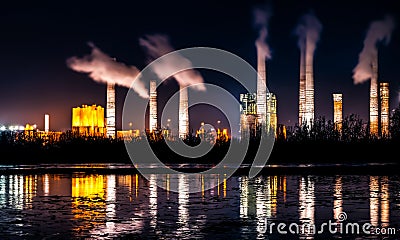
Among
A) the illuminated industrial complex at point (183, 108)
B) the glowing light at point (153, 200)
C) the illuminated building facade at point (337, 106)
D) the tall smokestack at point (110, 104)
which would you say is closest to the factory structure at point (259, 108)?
→ the illuminated industrial complex at point (183, 108)

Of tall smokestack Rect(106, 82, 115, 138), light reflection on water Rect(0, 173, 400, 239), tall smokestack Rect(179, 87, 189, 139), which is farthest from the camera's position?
tall smokestack Rect(179, 87, 189, 139)

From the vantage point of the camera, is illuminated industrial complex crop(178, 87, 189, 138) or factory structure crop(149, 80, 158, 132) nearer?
factory structure crop(149, 80, 158, 132)

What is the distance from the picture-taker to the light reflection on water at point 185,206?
9.04 metres

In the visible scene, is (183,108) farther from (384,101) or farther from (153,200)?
(153,200)

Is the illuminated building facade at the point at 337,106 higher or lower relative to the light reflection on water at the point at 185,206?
higher

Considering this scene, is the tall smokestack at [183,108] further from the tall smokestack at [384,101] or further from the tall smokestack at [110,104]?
the tall smokestack at [384,101]

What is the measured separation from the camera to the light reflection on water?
9.04 metres

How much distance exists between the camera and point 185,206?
38.4 ft

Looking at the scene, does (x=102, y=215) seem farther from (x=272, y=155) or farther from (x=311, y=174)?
(x=272, y=155)

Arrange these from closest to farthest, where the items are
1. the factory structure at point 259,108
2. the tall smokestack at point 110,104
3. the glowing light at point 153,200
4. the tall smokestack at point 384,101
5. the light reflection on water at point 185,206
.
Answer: the light reflection on water at point 185,206 < the glowing light at point 153,200 < the factory structure at point 259,108 < the tall smokestack at point 110,104 < the tall smokestack at point 384,101

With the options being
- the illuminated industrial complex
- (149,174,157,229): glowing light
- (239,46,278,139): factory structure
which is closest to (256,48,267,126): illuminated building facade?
(239,46,278,139): factory structure

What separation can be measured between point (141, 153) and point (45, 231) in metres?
20.2

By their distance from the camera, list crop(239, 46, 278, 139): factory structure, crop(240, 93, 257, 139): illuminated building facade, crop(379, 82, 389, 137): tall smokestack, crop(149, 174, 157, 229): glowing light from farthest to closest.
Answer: crop(379, 82, 389, 137): tall smokestack → crop(240, 93, 257, 139): illuminated building facade → crop(239, 46, 278, 139): factory structure → crop(149, 174, 157, 229): glowing light

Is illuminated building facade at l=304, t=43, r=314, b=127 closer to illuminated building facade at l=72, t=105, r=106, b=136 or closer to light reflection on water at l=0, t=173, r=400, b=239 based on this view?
illuminated building facade at l=72, t=105, r=106, b=136
